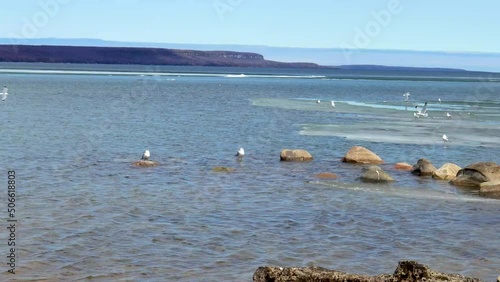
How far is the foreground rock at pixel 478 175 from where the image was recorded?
85.3 ft

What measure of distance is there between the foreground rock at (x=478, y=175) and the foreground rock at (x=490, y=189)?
0.92 meters

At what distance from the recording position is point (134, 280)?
46.2ft

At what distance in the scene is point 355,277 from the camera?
29.0 ft

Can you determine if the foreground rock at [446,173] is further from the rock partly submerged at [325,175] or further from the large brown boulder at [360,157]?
the large brown boulder at [360,157]

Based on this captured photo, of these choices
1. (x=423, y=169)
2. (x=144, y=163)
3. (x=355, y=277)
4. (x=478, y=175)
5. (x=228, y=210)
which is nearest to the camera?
(x=355, y=277)

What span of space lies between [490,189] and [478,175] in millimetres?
1471

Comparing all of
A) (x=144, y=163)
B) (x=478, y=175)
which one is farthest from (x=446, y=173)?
(x=144, y=163)

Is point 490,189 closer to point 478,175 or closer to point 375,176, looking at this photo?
point 478,175

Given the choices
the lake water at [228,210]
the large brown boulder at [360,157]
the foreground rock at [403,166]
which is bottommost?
the lake water at [228,210]

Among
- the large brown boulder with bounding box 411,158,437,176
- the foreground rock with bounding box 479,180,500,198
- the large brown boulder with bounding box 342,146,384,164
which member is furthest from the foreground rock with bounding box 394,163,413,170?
the foreground rock with bounding box 479,180,500,198

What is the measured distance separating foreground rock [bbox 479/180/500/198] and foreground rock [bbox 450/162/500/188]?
3.03 feet

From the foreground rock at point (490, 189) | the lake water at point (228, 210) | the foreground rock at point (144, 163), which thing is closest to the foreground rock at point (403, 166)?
the lake water at point (228, 210)

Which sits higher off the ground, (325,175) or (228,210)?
(325,175)

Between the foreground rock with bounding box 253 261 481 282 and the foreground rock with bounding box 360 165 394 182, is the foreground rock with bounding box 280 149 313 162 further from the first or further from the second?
the foreground rock with bounding box 253 261 481 282
